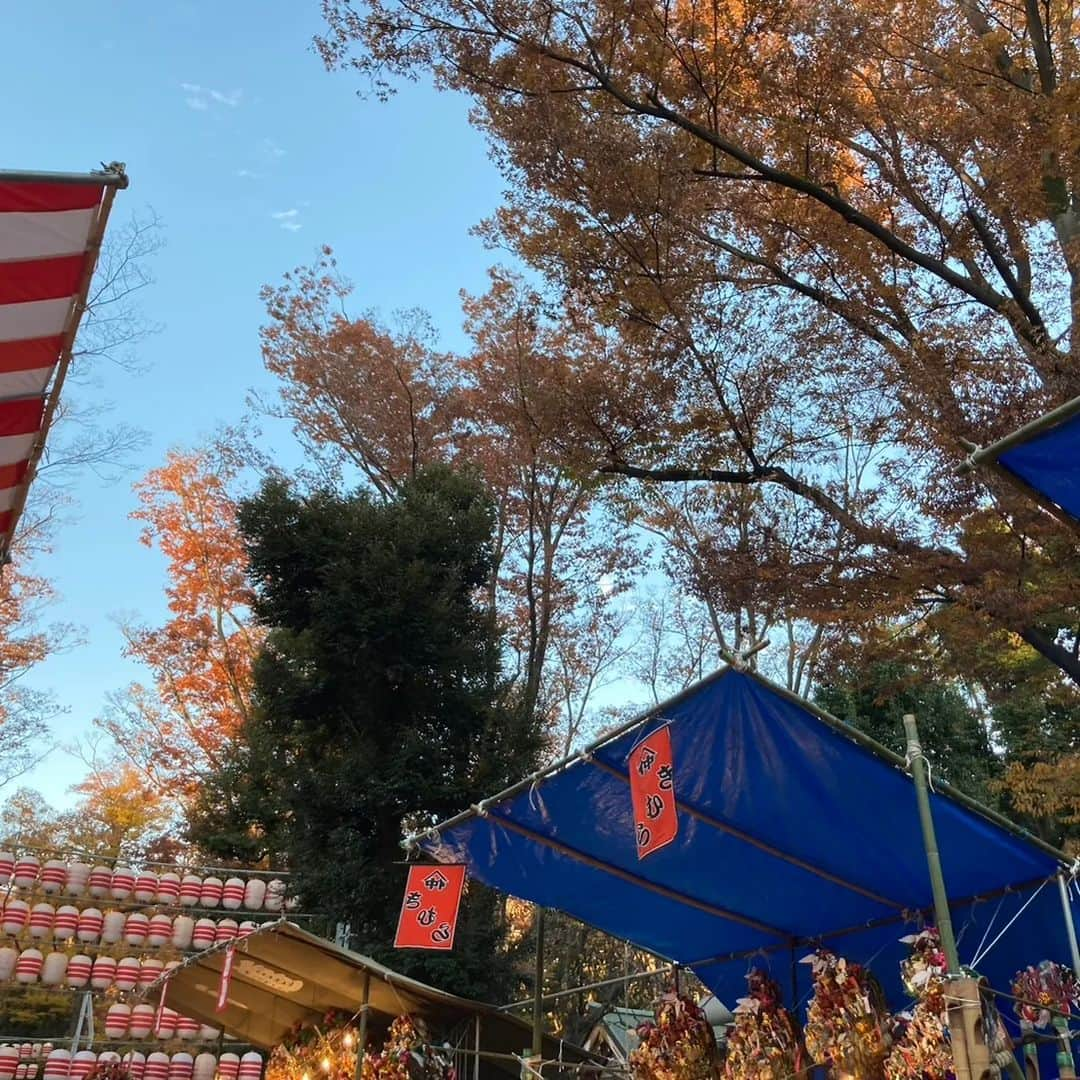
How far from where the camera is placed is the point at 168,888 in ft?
37.3

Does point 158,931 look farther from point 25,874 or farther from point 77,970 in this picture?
point 25,874

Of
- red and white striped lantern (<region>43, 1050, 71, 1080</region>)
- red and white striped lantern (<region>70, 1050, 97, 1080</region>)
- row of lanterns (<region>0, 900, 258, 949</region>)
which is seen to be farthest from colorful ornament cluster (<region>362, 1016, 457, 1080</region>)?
red and white striped lantern (<region>43, 1050, 71, 1080</region>)

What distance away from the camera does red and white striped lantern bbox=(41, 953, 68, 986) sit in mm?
10562

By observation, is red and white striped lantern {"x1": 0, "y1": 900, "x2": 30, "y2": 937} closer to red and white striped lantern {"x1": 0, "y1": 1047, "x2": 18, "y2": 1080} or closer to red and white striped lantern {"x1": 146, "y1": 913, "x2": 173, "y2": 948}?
red and white striped lantern {"x1": 0, "y1": 1047, "x2": 18, "y2": 1080}

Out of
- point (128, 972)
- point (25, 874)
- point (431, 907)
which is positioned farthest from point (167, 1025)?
point (431, 907)

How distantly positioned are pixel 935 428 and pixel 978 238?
90.1 inches

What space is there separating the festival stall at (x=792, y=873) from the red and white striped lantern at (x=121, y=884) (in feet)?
21.6

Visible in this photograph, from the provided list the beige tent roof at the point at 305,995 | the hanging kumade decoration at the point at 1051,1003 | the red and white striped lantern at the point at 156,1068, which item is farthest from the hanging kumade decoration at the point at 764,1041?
the red and white striped lantern at the point at 156,1068

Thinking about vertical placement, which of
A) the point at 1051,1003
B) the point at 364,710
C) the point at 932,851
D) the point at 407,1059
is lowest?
the point at 407,1059

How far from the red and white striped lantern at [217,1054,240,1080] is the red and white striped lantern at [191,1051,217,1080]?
86mm

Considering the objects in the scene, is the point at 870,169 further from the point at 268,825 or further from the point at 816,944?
the point at 268,825

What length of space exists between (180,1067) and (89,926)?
6.29 ft

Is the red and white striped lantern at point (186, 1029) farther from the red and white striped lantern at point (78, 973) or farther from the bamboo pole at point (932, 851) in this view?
the bamboo pole at point (932, 851)

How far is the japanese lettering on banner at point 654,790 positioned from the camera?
13.5ft
